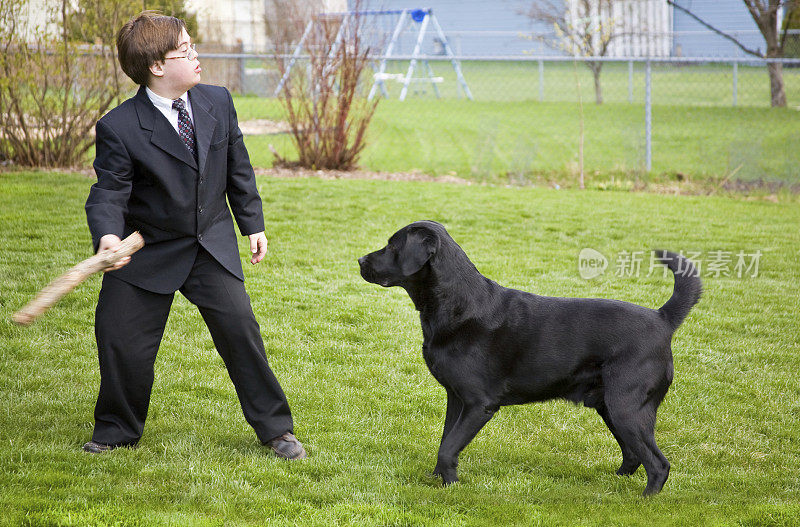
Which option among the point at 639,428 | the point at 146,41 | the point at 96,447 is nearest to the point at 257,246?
the point at 146,41

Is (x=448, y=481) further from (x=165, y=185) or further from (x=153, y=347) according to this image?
(x=165, y=185)

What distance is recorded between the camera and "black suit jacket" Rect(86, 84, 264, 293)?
3.31 meters

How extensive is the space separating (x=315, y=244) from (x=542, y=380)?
4.82 meters

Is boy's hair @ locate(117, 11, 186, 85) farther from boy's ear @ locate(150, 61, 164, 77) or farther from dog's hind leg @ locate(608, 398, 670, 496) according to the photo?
dog's hind leg @ locate(608, 398, 670, 496)

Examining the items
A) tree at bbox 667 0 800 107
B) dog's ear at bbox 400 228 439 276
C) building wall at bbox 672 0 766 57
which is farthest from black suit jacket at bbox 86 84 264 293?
building wall at bbox 672 0 766 57

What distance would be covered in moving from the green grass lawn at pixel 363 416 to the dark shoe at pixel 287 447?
0.24 ft

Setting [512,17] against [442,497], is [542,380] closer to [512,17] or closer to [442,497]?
[442,497]

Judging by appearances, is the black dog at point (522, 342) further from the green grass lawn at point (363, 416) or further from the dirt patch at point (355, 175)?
the dirt patch at point (355, 175)

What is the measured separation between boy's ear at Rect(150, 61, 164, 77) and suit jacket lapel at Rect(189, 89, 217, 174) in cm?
20

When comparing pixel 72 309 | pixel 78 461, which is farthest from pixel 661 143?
pixel 78 461

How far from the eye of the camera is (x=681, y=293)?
3.44 m

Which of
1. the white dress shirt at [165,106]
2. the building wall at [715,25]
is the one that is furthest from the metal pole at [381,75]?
the building wall at [715,25]

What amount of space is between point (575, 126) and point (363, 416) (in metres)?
14.4

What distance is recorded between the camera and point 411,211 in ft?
30.2
